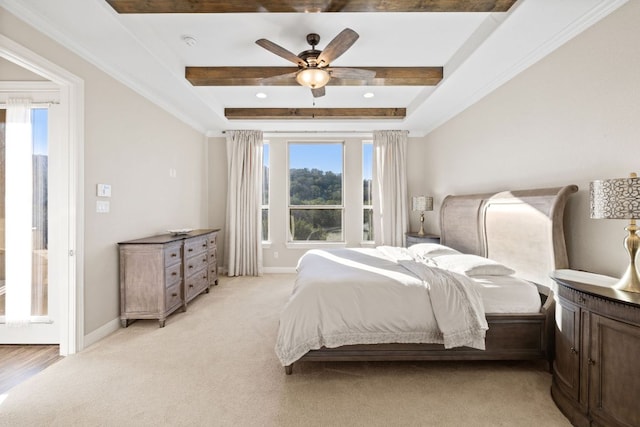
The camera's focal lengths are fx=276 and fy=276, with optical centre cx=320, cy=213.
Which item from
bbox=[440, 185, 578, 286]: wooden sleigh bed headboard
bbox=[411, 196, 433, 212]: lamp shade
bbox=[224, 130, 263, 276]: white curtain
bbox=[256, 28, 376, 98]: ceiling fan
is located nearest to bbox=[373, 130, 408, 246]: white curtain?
bbox=[411, 196, 433, 212]: lamp shade

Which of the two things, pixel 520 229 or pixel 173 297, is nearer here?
pixel 520 229

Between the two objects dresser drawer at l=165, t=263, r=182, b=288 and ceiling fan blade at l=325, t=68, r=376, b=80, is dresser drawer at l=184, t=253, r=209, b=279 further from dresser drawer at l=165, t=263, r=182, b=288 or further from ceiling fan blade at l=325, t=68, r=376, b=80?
ceiling fan blade at l=325, t=68, r=376, b=80

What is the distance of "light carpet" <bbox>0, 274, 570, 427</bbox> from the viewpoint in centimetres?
175

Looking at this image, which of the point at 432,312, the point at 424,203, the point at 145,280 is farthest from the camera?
the point at 424,203

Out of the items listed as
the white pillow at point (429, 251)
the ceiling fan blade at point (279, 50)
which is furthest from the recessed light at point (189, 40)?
the white pillow at point (429, 251)

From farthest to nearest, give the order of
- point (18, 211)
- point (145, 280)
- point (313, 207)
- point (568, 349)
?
Result: point (313, 207), point (145, 280), point (18, 211), point (568, 349)

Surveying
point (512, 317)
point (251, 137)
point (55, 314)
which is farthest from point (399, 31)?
point (55, 314)

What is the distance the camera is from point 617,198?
1.50 meters

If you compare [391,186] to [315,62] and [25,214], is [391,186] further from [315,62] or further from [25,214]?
[25,214]

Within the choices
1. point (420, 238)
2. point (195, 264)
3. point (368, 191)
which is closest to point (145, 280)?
point (195, 264)

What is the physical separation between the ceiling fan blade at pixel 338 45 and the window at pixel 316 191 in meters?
2.89

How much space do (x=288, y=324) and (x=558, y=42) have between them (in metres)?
3.25

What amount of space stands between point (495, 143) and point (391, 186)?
84.7 inches

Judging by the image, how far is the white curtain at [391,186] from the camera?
5.23m
